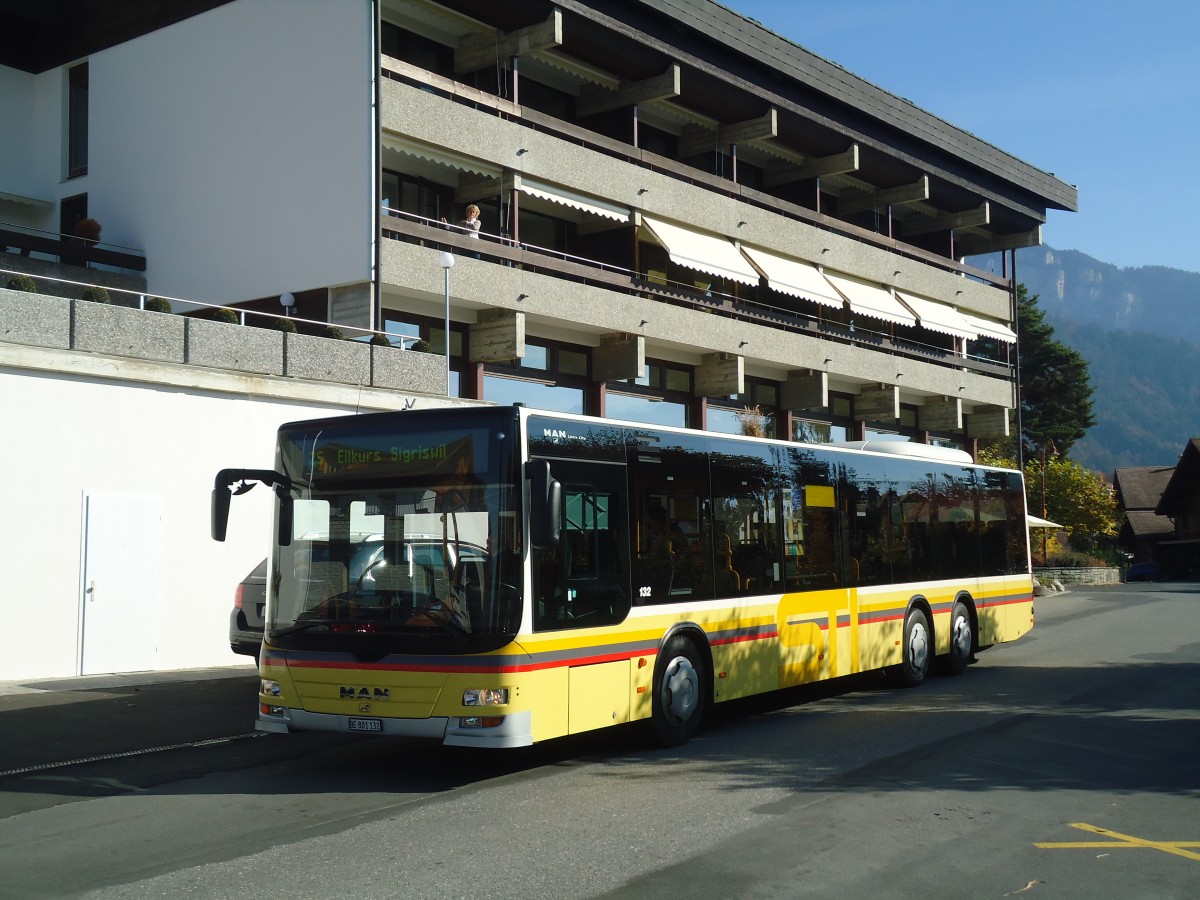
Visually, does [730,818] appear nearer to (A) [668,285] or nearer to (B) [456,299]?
(B) [456,299]

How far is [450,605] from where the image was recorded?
30.3ft

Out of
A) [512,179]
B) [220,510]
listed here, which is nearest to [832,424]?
[512,179]

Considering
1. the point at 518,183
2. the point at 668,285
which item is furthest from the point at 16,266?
the point at 668,285

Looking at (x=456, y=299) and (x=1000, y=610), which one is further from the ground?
(x=456, y=299)

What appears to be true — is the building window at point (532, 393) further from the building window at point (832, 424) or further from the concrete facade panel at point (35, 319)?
the concrete facade panel at point (35, 319)

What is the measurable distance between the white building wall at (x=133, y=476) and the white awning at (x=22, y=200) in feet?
42.1

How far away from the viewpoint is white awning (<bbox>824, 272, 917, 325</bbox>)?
3538 cm

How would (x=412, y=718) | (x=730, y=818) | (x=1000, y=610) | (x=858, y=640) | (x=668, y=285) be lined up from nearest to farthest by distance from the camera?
(x=730, y=818)
(x=412, y=718)
(x=858, y=640)
(x=1000, y=610)
(x=668, y=285)

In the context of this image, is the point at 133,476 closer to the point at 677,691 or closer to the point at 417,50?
the point at 677,691

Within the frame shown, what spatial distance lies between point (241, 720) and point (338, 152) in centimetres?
1326

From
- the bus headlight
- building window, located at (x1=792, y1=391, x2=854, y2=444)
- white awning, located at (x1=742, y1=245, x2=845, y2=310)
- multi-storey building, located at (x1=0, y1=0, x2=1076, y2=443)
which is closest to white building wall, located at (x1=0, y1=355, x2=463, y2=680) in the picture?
multi-storey building, located at (x1=0, y1=0, x2=1076, y2=443)

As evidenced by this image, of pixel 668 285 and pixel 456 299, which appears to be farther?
pixel 668 285

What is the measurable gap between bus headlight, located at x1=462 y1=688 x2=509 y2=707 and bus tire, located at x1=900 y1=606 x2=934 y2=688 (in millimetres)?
7696

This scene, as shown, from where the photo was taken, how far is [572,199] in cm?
2730
